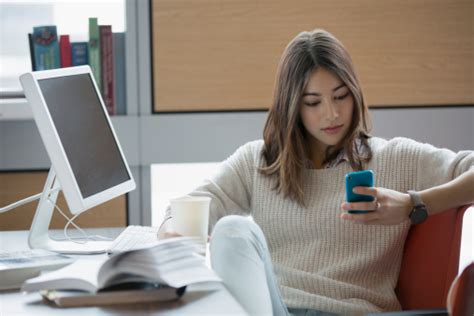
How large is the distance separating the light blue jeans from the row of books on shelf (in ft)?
5.11

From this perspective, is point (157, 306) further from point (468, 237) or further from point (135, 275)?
point (468, 237)

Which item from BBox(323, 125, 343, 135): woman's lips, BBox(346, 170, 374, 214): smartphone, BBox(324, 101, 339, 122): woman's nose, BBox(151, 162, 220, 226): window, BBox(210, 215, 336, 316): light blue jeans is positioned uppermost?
BBox(324, 101, 339, 122): woman's nose

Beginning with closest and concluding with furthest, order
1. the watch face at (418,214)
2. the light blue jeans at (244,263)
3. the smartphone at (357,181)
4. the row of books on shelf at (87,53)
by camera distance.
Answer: the light blue jeans at (244,263), the smartphone at (357,181), the watch face at (418,214), the row of books on shelf at (87,53)

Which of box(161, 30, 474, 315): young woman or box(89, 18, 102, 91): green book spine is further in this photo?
box(89, 18, 102, 91): green book spine

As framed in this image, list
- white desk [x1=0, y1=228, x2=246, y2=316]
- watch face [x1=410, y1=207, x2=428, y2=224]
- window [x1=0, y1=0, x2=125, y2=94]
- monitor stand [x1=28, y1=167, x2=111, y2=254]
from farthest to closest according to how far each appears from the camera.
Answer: window [x1=0, y1=0, x2=125, y2=94], monitor stand [x1=28, y1=167, x2=111, y2=254], watch face [x1=410, y1=207, x2=428, y2=224], white desk [x1=0, y1=228, x2=246, y2=316]

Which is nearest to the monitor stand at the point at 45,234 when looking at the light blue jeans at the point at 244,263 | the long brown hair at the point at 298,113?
the light blue jeans at the point at 244,263

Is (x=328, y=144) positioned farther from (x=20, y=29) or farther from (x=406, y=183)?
(x=20, y=29)

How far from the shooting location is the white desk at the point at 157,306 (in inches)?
51.2

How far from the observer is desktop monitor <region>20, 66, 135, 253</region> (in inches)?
72.9

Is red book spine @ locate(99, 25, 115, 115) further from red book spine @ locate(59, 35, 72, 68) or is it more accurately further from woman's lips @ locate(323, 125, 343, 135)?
woman's lips @ locate(323, 125, 343, 135)

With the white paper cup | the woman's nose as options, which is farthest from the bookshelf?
the white paper cup

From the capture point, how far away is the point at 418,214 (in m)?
1.90

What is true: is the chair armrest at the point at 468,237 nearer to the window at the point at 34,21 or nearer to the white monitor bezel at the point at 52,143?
the white monitor bezel at the point at 52,143

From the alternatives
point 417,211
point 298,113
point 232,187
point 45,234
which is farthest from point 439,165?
point 45,234
